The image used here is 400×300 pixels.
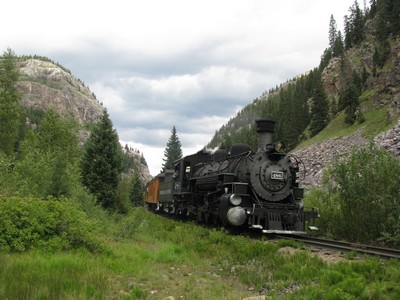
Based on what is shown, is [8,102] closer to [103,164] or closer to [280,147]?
[103,164]

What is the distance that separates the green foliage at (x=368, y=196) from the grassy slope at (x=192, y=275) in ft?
12.0

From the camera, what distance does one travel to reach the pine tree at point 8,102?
38.6 meters

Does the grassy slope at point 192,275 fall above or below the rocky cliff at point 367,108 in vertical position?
below

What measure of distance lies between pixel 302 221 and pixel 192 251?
516cm

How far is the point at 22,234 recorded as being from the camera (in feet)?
30.8

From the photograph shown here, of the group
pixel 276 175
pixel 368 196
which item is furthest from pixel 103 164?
pixel 368 196

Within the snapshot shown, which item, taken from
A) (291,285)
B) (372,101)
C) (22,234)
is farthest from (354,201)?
(372,101)

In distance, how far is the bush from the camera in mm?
9377

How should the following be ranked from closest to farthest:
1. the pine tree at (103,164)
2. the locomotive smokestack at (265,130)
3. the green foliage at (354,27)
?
the locomotive smokestack at (265,130) < the pine tree at (103,164) < the green foliage at (354,27)

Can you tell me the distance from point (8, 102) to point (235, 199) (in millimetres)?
31577

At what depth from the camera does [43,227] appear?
9.84 m

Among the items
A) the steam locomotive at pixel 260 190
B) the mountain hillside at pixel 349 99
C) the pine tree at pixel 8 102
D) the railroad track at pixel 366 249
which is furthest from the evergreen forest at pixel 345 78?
the railroad track at pixel 366 249

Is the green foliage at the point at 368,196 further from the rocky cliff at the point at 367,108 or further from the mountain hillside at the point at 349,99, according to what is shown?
the mountain hillside at the point at 349,99

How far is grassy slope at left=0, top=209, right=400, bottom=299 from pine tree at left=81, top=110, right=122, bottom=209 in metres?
14.7
